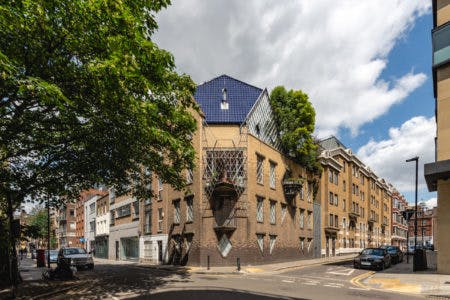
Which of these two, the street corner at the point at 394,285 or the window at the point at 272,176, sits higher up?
the window at the point at 272,176

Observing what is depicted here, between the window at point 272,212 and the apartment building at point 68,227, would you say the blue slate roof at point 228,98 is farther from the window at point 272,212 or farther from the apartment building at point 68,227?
the apartment building at point 68,227

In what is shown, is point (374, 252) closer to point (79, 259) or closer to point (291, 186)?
point (291, 186)

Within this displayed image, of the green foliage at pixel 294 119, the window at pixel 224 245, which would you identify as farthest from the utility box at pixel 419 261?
the green foliage at pixel 294 119

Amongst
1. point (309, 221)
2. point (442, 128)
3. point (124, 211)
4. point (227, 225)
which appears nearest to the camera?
point (442, 128)

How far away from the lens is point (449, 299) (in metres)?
12.7

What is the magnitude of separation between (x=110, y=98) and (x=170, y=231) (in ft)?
74.7

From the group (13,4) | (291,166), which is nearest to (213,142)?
(291,166)

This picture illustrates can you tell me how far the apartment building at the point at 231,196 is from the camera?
26797 mm

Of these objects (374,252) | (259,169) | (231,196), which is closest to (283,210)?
(259,169)

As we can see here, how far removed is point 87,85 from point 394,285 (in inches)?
593

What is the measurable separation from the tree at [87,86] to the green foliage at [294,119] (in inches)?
808

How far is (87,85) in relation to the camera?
9.67m

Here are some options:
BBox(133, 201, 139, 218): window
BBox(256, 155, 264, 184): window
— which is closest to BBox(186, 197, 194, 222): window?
BBox(256, 155, 264, 184): window

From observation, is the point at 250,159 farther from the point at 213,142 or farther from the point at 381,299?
the point at 381,299
